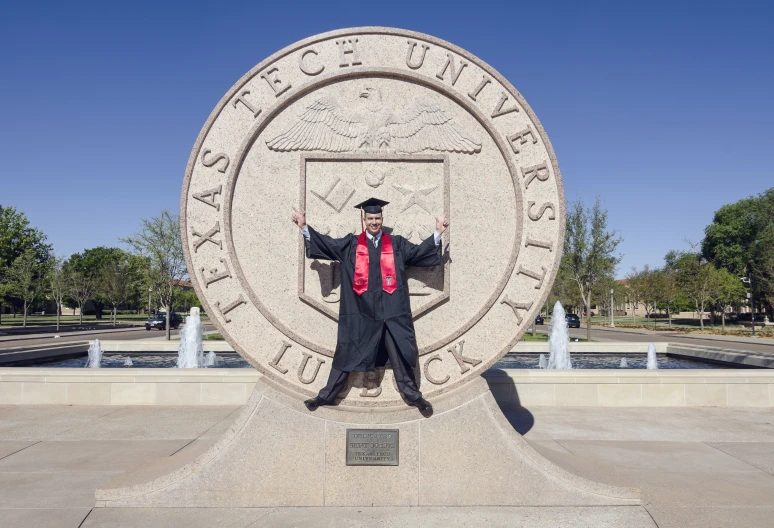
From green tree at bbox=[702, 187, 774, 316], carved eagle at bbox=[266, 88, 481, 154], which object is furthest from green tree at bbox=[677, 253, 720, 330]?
carved eagle at bbox=[266, 88, 481, 154]

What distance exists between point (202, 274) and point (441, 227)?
89.7 inches

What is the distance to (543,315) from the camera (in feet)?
223

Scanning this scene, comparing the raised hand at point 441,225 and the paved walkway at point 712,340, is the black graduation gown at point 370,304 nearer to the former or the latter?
the raised hand at point 441,225

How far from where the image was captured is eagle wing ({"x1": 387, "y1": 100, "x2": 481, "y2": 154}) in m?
5.41

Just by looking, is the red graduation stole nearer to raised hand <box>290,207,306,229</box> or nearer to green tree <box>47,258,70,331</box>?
raised hand <box>290,207,306,229</box>

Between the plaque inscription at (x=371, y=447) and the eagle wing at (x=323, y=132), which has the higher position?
the eagle wing at (x=323, y=132)

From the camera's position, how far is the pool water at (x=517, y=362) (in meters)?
14.8

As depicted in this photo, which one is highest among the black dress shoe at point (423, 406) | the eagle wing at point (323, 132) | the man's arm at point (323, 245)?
the eagle wing at point (323, 132)

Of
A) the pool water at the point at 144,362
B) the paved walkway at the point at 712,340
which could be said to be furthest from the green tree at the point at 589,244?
the pool water at the point at 144,362

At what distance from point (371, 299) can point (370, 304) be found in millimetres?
46

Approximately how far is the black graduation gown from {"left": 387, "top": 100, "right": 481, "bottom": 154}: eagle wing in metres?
0.98

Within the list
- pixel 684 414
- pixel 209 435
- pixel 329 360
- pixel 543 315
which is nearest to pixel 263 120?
pixel 329 360

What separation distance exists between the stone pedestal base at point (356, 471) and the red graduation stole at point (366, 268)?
1113mm

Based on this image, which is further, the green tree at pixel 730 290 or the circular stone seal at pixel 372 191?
the green tree at pixel 730 290
